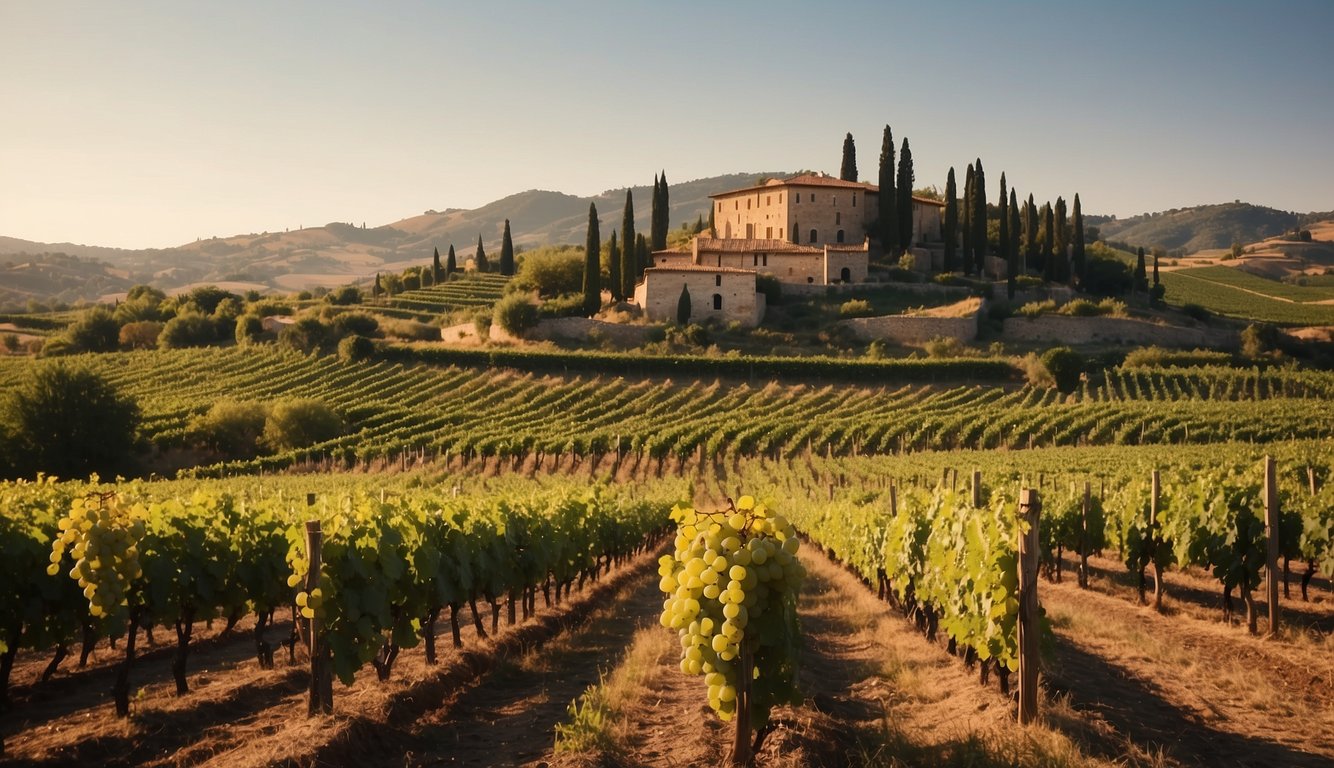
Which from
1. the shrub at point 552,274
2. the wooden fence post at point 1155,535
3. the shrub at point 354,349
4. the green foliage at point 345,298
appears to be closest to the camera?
the wooden fence post at point 1155,535

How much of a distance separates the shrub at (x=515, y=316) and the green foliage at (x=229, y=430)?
58.7 feet

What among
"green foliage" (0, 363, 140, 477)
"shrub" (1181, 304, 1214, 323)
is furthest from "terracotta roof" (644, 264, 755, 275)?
"green foliage" (0, 363, 140, 477)

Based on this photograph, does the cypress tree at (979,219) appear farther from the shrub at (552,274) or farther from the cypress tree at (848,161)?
the shrub at (552,274)

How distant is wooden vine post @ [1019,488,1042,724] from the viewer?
23.1 feet

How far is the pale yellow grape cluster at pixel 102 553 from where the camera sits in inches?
330

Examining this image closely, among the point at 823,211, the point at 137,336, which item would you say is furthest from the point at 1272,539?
the point at 137,336

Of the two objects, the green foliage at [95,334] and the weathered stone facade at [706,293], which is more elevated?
the weathered stone facade at [706,293]

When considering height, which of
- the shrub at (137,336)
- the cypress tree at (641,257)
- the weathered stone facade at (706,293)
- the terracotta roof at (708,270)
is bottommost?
the shrub at (137,336)

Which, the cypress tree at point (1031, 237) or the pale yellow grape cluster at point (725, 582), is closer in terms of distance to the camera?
the pale yellow grape cluster at point (725, 582)

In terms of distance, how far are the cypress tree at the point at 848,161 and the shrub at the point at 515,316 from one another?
101 feet

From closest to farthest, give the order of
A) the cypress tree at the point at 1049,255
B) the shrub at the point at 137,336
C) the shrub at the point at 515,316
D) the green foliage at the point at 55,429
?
the green foliage at the point at 55,429 < the shrub at the point at 515,316 < the shrub at the point at 137,336 < the cypress tree at the point at 1049,255

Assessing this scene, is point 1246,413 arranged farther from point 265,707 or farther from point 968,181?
point 265,707

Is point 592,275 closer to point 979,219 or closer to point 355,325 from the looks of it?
point 355,325

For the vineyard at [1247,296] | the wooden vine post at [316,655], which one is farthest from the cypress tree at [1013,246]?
the wooden vine post at [316,655]
